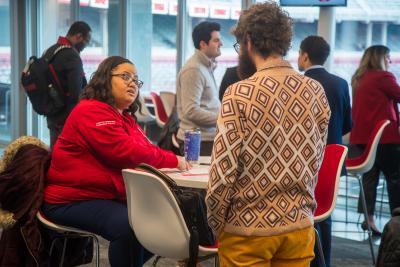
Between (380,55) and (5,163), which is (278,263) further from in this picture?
(380,55)

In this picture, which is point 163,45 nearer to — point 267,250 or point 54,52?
point 54,52

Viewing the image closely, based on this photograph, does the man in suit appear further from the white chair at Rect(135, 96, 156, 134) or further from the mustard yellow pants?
the white chair at Rect(135, 96, 156, 134)

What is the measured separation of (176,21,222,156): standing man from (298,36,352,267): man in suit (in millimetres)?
609

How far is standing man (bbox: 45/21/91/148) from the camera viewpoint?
18.5ft

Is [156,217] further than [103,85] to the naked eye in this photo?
No

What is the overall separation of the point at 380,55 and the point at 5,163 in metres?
3.00

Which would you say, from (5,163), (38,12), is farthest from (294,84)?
(38,12)

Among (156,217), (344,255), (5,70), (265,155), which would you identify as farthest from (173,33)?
(265,155)

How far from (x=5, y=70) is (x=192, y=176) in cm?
712

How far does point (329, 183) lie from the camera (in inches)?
131

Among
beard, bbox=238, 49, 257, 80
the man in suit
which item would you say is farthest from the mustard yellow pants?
the man in suit

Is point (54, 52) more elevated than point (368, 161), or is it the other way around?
point (54, 52)

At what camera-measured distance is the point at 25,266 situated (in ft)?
10.8

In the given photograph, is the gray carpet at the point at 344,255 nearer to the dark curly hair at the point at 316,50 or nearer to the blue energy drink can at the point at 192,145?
the blue energy drink can at the point at 192,145
